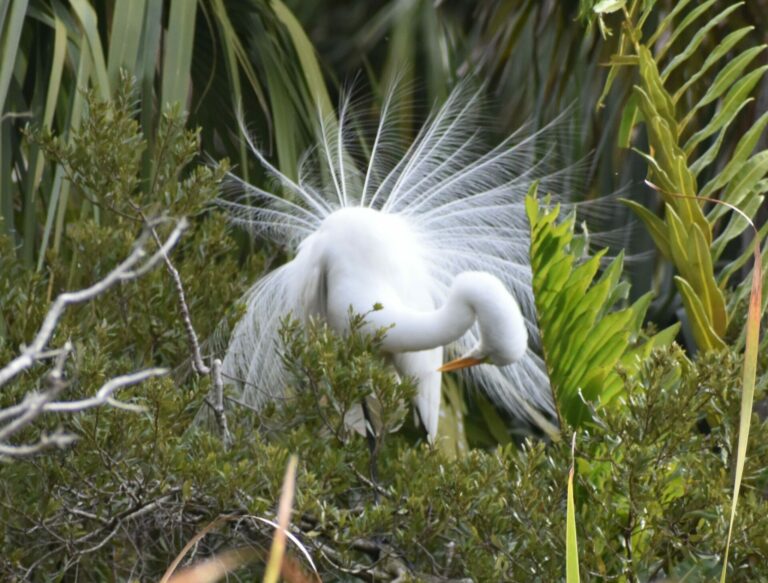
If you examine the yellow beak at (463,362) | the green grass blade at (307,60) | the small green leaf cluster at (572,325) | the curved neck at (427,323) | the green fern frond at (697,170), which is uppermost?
the green grass blade at (307,60)

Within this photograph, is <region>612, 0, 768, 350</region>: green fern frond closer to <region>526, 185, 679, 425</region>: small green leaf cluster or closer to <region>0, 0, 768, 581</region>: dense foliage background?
<region>0, 0, 768, 581</region>: dense foliage background

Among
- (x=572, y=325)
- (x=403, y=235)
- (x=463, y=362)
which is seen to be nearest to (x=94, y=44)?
(x=403, y=235)

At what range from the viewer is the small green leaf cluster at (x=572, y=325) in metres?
1.81

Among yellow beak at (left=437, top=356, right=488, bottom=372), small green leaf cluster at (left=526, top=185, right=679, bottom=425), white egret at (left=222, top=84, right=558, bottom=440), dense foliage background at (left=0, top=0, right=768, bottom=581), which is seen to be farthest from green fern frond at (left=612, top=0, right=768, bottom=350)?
white egret at (left=222, top=84, right=558, bottom=440)

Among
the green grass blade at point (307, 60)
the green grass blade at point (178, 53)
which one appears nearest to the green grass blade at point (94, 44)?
the green grass blade at point (178, 53)

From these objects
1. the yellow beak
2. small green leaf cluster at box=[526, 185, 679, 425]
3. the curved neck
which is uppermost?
small green leaf cluster at box=[526, 185, 679, 425]

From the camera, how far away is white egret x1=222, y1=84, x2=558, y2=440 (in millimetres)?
2564

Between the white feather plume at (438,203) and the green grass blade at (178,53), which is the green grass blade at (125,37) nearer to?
the green grass blade at (178,53)

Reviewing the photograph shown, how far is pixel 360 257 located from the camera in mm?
2562

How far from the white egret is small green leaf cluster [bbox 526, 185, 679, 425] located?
617 millimetres

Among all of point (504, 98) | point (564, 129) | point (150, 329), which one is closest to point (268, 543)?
point (150, 329)

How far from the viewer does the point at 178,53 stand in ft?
8.11

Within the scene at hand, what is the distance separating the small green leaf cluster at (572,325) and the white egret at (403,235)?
24.3 inches

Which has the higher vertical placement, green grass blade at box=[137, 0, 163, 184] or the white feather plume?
green grass blade at box=[137, 0, 163, 184]
